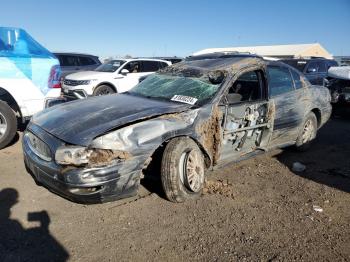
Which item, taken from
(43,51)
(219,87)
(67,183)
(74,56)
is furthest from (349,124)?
(74,56)

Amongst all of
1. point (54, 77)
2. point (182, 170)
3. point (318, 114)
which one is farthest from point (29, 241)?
point (318, 114)

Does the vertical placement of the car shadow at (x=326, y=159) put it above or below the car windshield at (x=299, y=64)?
below

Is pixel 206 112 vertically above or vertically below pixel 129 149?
above

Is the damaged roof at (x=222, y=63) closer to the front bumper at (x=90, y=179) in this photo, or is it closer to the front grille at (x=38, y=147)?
the front bumper at (x=90, y=179)

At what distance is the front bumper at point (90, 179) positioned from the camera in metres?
3.43

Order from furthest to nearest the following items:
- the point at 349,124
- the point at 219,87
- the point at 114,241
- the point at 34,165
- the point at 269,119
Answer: the point at 349,124 → the point at 269,119 → the point at 219,87 → the point at 34,165 → the point at 114,241

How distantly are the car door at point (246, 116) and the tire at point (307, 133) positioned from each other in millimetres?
1215

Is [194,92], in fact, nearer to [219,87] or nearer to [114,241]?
[219,87]

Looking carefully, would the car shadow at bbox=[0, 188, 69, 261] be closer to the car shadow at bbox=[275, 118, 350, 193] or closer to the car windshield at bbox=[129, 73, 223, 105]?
the car windshield at bbox=[129, 73, 223, 105]

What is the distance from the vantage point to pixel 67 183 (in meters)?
3.45

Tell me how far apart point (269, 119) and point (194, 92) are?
1.25 metres

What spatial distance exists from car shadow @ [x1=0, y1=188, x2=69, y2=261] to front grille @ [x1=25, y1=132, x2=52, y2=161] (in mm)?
612

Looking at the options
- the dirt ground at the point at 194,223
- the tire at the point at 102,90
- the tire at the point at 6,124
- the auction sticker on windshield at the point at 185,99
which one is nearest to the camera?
the dirt ground at the point at 194,223

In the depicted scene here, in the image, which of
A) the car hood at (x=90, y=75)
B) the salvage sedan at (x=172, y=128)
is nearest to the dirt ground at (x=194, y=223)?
the salvage sedan at (x=172, y=128)
